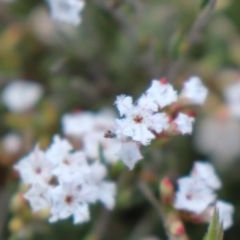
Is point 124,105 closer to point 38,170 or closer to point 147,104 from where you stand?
point 147,104

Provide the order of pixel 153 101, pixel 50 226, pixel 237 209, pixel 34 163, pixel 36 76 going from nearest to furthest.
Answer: pixel 153 101 < pixel 34 163 < pixel 50 226 < pixel 237 209 < pixel 36 76

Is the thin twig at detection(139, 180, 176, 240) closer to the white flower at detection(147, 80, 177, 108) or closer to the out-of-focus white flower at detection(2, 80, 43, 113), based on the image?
the white flower at detection(147, 80, 177, 108)

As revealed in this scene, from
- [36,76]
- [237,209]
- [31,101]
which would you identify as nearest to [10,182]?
[31,101]

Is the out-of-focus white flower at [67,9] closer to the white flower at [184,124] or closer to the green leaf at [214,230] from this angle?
the white flower at [184,124]

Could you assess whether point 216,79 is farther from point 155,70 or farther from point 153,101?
point 153,101

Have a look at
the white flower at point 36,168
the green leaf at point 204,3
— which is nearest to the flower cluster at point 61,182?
the white flower at point 36,168

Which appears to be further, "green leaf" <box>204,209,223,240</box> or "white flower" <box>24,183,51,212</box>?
"white flower" <box>24,183,51,212</box>

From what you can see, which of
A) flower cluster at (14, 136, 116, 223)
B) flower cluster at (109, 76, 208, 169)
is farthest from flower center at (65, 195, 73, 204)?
flower cluster at (109, 76, 208, 169)
